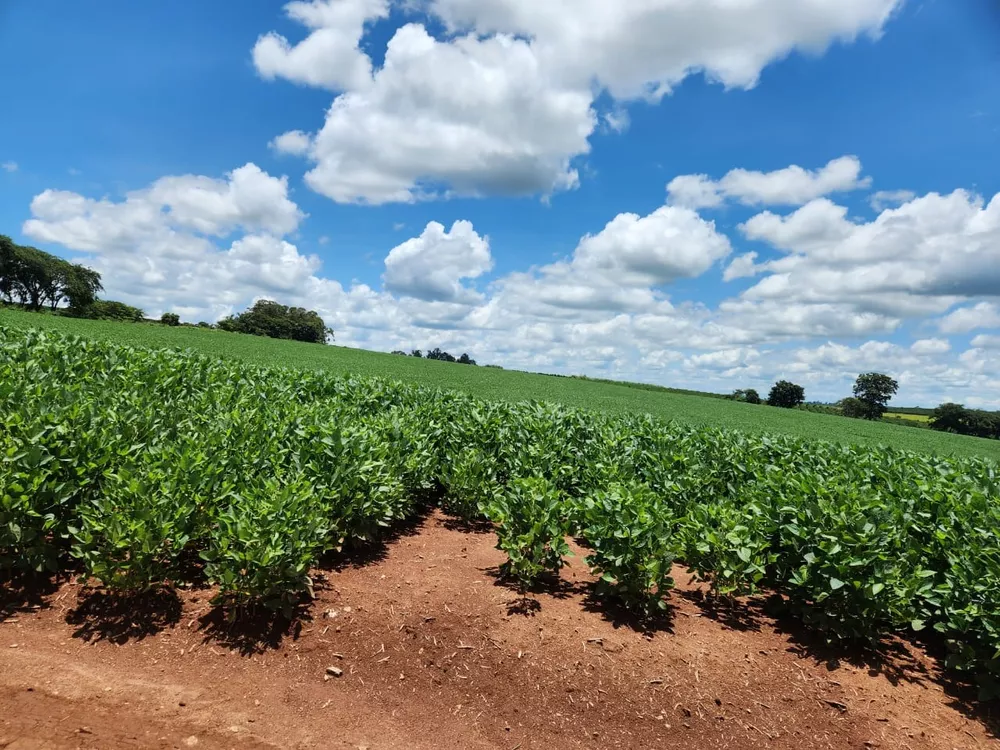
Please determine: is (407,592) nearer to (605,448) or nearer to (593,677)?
(593,677)

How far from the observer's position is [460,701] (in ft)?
12.4

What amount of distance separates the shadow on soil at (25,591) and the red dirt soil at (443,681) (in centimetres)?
2

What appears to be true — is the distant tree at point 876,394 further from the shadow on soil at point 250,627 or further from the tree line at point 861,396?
the shadow on soil at point 250,627

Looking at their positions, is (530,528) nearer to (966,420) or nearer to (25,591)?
(25,591)

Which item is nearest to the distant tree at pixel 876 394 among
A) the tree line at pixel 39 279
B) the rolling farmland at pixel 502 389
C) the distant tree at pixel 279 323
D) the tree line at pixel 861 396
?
the tree line at pixel 861 396

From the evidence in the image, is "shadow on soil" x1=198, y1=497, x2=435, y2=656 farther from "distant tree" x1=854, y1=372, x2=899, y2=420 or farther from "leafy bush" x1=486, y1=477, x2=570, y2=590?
"distant tree" x1=854, y1=372, x2=899, y2=420

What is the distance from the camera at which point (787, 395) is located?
94.1m

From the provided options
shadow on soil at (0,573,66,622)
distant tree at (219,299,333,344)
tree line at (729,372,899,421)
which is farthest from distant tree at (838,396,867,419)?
shadow on soil at (0,573,66,622)

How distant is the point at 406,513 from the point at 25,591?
11.4 ft

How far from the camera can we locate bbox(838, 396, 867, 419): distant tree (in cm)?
9862

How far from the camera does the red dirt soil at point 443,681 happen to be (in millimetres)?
3420

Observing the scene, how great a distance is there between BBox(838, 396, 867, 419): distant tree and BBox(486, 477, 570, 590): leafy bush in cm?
10956

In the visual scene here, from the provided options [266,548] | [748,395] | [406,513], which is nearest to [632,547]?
[266,548]

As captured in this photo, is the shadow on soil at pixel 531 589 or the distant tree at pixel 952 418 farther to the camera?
the distant tree at pixel 952 418
